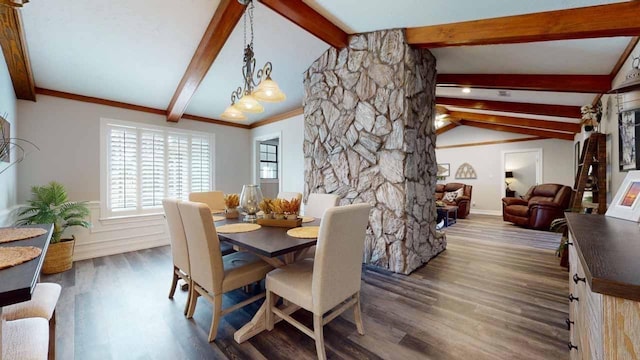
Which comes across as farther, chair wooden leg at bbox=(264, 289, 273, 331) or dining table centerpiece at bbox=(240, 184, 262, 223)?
dining table centerpiece at bbox=(240, 184, 262, 223)

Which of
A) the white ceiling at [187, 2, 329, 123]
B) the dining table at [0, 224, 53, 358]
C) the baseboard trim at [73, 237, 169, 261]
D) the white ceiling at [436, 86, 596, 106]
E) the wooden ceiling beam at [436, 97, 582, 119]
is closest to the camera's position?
the dining table at [0, 224, 53, 358]

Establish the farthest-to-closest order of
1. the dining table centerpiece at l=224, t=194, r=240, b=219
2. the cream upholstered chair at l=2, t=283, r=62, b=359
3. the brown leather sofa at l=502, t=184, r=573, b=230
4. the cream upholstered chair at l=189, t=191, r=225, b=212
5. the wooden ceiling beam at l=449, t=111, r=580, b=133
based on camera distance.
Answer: the wooden ceiling beam at l=449, t=111, r=580, b=133 → the brown leather sofa at l=502, t=184, r=573, b=230 → the cream upholstered chair at l=189, t=191, r=225, b=212 → the dining table centerpiece at l=224, t=194, r=240, b=219 → the cream upholstered chair at l=2, t=283, r=62, b=359

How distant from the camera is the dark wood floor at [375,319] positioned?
5.55ft

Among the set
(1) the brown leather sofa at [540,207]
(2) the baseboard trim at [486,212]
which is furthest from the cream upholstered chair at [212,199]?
(2) the baseboard trim at [486,212]

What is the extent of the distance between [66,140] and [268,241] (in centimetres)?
387

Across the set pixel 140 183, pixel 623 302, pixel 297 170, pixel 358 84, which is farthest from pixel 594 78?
pixel 140 183

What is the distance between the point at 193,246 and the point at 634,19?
3.71m

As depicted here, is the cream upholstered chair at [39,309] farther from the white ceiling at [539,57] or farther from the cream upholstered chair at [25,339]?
the white ceiling at [539,57]

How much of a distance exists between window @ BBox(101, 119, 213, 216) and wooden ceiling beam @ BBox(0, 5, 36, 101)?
35.1 inches

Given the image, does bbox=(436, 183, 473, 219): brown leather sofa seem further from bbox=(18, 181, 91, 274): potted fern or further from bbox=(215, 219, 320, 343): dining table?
bbox=(18, 181, 91, 274): potted fern

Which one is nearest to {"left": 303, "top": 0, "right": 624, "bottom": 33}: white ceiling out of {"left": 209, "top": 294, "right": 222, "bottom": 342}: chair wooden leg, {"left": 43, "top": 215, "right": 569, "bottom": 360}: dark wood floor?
{"left": 43, "top": 215, "right": 569, "bottom": 360}: dark wood floor

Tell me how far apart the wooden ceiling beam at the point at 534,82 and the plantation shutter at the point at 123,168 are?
5118 mm

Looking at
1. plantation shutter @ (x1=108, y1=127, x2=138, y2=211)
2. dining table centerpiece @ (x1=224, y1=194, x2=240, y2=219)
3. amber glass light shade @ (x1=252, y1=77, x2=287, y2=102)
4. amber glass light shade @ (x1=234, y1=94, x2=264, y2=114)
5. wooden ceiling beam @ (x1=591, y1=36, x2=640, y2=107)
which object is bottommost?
dining table centerpiece @ (x1=224, y1=194, x2=240, y2=219)

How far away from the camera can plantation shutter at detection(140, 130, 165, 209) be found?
4.25 metres
